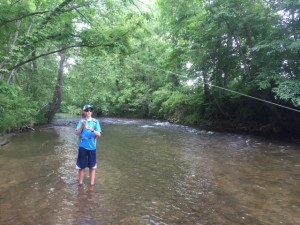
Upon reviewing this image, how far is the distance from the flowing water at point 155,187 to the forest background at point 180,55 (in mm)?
2258

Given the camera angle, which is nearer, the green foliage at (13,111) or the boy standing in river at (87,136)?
the boy standing in river at (87,136)

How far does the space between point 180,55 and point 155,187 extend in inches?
560

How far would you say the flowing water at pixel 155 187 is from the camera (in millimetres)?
4680

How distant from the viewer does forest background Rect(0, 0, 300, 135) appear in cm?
983

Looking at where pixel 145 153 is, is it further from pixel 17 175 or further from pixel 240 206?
pixel 240 206

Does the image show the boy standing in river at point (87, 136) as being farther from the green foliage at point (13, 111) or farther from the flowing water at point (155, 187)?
the green foliage at point (13, 111)

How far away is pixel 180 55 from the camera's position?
19344 millimetres

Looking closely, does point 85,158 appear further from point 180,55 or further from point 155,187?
point 180,55

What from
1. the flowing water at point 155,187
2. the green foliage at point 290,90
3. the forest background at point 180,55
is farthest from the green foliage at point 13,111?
the green foliage at point 290,90

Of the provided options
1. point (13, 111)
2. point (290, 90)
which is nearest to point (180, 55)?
point (290, 90)

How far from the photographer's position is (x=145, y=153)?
10.1 m

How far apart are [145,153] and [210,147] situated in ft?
8.98

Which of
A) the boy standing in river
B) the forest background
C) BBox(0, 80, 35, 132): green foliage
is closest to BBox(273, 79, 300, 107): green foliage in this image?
Answer: the forest background

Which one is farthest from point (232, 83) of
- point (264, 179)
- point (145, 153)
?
point (264, 179)
